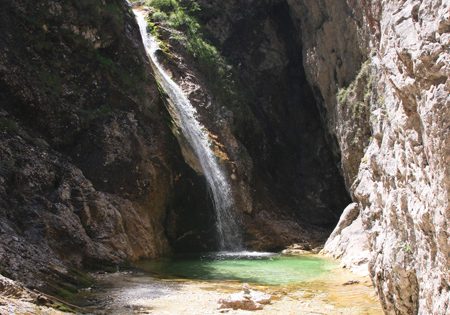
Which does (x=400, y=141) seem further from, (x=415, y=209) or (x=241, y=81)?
(x=241, y=81)

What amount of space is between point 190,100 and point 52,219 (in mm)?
15027

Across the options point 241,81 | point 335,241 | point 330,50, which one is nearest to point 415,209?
point 335,241

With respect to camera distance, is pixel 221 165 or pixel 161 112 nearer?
pixel 161 112

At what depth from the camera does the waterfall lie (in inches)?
905

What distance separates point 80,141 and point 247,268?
8.09m

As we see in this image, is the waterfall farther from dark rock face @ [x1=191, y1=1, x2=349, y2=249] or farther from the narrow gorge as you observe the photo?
dark rock face @ [x1=191, y1=1, x2=349, y2=249]

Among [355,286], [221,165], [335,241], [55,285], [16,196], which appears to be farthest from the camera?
[221,165]

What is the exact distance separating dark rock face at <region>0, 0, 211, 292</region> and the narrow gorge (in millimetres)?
69

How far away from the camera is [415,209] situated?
243 inches

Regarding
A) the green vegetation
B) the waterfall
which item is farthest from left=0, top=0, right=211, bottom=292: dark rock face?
the green vegetation

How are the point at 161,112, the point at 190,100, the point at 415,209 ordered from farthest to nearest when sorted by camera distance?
the point at 190,100, the point at 161,112, the point at 415,209

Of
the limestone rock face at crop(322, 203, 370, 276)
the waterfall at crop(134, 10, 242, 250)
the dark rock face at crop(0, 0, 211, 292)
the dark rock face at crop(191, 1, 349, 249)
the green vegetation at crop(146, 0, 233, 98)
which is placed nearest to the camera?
the dark rock face at crop(0, 0, 211, 292)

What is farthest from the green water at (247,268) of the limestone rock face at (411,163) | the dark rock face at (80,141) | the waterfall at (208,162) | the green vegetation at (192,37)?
the green vegetation at (192,37)

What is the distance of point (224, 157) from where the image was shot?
83.6 ft
